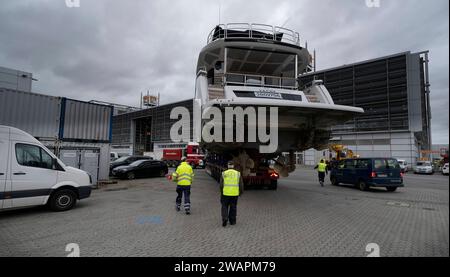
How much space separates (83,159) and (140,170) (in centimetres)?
531

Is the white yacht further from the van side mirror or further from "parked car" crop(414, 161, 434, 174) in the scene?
"parked car" crop(414, 161, 434, 174)

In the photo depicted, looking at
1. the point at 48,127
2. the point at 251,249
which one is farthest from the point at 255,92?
the point at 48,127

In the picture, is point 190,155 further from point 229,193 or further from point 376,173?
point 229,193

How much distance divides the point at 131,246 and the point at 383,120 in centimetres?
3491

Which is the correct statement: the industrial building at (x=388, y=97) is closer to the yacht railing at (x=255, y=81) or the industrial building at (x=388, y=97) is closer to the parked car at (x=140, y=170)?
the parked car at (x=140, y=170)

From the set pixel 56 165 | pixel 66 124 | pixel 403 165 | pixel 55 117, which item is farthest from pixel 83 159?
pixel 403 165

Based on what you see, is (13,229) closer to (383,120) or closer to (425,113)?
(383,120)

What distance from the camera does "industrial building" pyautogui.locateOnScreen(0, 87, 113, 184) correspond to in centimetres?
924

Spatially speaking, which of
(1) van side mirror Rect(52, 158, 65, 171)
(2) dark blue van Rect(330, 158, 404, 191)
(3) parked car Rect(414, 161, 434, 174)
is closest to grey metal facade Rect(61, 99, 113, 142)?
(1) van side mirror Rect(52, 158, 65, 171)

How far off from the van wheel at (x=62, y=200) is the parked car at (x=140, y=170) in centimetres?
845

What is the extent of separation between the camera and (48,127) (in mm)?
10062

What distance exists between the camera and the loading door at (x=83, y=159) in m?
10.2

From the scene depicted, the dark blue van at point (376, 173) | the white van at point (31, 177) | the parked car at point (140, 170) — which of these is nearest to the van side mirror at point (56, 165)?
the white van at point (31, 177)
